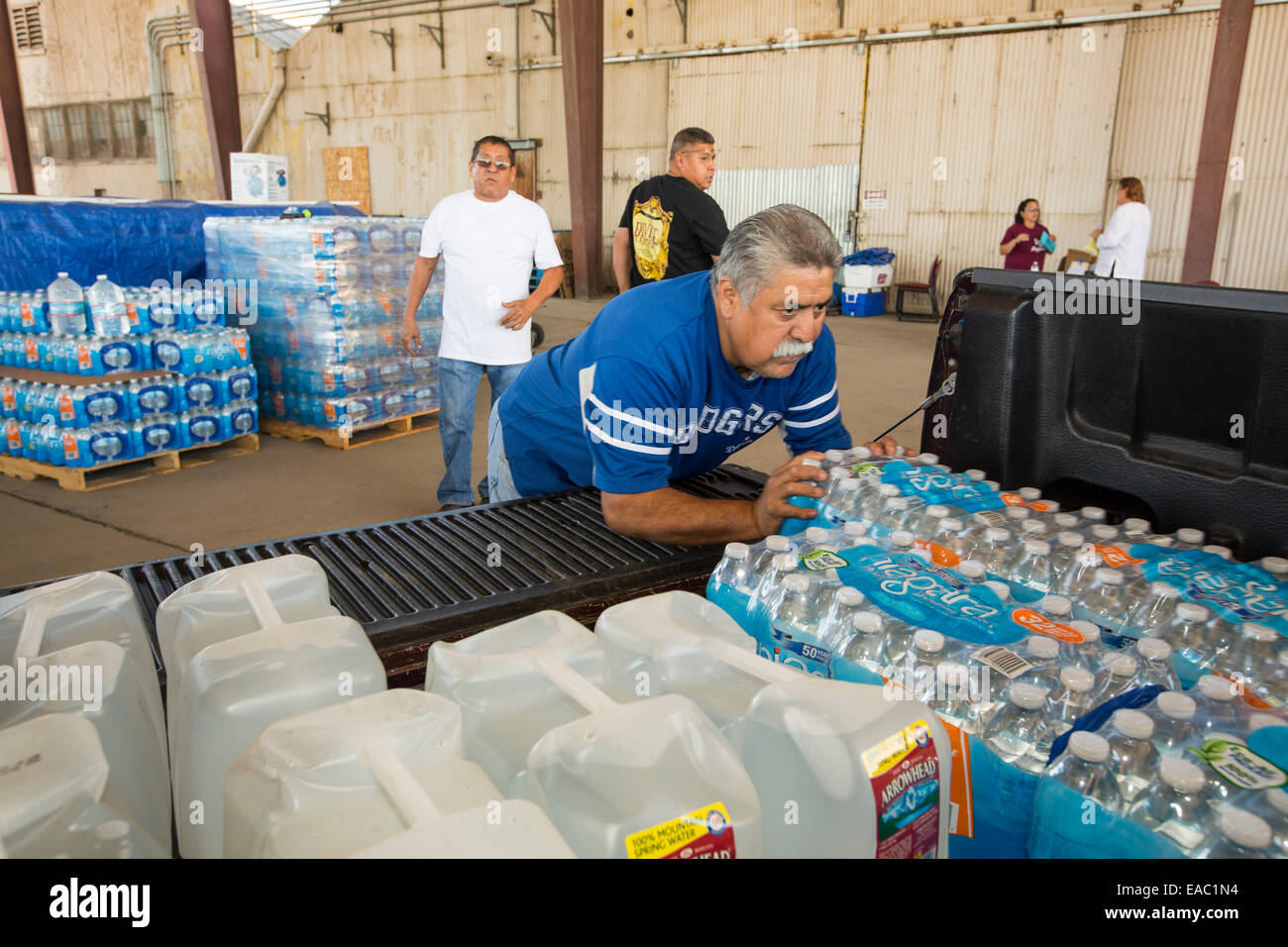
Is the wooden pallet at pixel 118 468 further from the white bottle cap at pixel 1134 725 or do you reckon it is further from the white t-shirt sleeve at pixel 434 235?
the white bottle cap at pixel 1134 725

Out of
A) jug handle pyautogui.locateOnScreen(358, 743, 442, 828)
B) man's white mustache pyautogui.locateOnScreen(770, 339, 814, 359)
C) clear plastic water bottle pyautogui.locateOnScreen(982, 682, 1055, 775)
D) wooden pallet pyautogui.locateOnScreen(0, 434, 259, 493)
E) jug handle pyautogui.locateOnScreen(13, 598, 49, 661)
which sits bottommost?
wooden pallet pyautogui.locateOnScreen(0, 434, 259, 493)

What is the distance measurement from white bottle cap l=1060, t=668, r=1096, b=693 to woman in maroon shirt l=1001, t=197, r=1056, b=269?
11021 mm

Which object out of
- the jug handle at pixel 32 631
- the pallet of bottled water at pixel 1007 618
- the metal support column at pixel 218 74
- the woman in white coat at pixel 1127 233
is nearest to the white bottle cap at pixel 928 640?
the pallet of bottled water at pixel 1007 618

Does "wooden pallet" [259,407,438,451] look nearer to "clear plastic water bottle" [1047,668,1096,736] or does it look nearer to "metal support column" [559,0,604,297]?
"clear plastic water bottle" [1047,668,1096,736]

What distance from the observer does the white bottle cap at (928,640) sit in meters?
1.19

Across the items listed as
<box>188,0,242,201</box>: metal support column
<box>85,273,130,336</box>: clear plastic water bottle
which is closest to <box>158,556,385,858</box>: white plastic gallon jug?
<box>85,273,130,336</box>: clear plastic water bottle

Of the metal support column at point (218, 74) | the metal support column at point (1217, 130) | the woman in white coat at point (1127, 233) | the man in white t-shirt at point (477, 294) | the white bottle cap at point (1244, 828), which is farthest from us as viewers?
the metal support column at point (218, 74)

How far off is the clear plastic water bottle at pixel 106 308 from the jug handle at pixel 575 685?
230 inches

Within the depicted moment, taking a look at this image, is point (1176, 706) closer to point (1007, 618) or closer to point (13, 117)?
point (1007, 618)

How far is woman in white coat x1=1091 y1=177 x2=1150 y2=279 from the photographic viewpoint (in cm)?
898

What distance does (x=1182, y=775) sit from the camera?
2.99 feet

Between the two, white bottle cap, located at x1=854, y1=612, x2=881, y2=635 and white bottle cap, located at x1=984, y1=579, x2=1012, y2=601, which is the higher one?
white bottle cap, located at x1=854, y1=612, x2=881, y2=635

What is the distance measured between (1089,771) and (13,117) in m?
17.2

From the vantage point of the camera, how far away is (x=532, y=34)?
17422 mm
